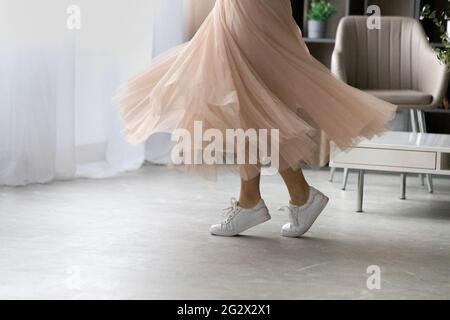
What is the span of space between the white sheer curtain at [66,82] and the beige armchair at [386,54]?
3.76 ft

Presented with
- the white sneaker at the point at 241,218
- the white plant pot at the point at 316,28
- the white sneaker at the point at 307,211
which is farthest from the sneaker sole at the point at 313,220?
the white plant pot at the point at 316,28

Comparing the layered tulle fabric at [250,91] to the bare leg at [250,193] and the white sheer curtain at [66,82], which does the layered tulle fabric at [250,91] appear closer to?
the bare leg at [250,193]

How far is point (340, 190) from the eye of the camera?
4.52m

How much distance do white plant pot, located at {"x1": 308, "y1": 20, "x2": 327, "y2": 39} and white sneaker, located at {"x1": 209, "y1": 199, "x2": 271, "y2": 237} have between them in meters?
2.76

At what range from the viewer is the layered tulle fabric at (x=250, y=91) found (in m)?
2.90

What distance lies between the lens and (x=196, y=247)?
3025mm

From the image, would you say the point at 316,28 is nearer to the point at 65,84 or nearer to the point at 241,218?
the point at 65,84

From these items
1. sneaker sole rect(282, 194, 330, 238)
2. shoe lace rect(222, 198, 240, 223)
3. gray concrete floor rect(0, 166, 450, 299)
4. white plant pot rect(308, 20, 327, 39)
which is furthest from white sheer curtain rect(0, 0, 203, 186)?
sneaker sole rect(282, 194, 330, 238)

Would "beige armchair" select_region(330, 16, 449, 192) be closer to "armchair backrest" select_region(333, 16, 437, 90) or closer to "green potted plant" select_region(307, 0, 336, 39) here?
"armchair backrest" select_region(333, 16, 437, 90)

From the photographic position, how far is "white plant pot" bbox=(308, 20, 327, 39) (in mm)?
5723

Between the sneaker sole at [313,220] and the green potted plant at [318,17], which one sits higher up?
the green potted plant at [318,17]

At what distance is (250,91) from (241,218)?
1.57 ft
